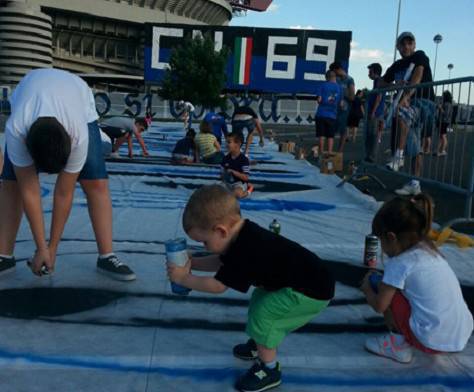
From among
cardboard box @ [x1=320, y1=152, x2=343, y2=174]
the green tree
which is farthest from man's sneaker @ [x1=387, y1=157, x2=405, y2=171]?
the green tree

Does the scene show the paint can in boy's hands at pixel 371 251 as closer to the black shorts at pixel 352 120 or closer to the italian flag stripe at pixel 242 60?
the black shorts at pixel 352 120

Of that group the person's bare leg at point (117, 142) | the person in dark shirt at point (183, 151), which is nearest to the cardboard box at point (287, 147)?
the person in dark shirt at point (183, 151)

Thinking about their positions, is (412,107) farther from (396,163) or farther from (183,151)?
(183,151)

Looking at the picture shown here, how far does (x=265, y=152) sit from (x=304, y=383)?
10.6 metres

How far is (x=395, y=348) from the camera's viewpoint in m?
2.20

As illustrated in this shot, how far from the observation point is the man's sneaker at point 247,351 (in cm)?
219

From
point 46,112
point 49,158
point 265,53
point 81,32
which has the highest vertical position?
point 81,32

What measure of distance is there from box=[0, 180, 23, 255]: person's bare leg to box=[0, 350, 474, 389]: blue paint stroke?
1129 millimetres

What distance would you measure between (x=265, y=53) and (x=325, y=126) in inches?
1316

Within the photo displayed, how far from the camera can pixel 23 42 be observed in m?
52.2

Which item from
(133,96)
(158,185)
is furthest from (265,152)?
(133,96)

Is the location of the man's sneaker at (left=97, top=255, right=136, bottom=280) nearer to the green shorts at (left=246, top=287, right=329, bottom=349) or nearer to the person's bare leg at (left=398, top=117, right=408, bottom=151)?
the green shorts at (left=246, top=287, right=329, bottom=349)

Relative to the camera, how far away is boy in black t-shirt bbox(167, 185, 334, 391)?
1889mm

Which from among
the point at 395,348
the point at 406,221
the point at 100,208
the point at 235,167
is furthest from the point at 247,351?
the point at 235,167
